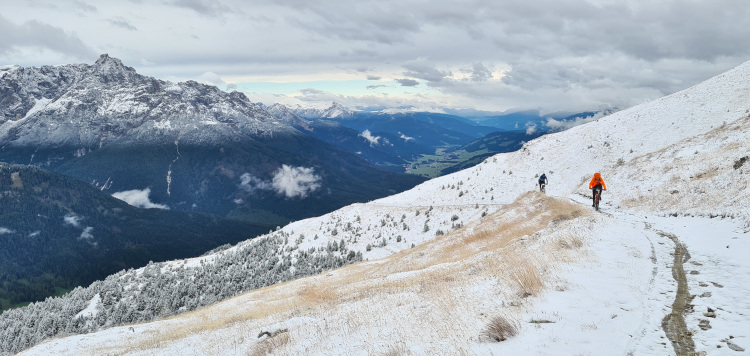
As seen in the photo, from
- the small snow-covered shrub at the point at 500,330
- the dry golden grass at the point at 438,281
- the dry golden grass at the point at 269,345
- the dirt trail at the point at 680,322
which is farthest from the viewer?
the dry golden grass at the point at 438,281

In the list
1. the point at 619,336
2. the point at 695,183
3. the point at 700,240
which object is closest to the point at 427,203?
the point at 695,183

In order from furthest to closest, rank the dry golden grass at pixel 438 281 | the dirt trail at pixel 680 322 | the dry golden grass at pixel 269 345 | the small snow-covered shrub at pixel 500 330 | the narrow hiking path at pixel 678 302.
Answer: the dry golden grass at pixel 438 281
the dry golden grass at pixel 269 345
the small snow-covered shrub at pixel 500 330
the narrow hiking path at pixel 678 302
the dirt trail at pixel 680 322

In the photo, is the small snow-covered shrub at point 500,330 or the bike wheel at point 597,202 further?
the bike wheel at point 597,202

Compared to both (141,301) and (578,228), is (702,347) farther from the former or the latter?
(141,301)

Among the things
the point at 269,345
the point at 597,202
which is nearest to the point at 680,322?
the point at 269,345

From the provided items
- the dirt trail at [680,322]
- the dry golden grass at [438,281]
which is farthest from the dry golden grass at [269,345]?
the dirt trail at [680,322]

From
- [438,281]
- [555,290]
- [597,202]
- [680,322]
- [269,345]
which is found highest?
[680,322]

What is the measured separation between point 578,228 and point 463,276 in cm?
892

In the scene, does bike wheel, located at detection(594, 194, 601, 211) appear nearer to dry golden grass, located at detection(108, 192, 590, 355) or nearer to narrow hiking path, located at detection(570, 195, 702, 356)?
dry golden grass, located at detection(108, 192, 590, 355)

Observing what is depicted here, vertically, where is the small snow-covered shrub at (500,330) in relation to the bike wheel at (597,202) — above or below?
below

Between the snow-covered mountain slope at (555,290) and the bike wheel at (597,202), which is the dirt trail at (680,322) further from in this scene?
the bike wheel at (597,202)

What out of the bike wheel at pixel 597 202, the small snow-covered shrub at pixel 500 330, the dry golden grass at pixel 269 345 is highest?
the bike wheel at pixel 597 202

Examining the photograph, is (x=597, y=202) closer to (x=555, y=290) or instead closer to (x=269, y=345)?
(x=555, y=290)

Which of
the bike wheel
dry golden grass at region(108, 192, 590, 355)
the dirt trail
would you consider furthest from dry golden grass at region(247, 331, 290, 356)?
the bike wheel
